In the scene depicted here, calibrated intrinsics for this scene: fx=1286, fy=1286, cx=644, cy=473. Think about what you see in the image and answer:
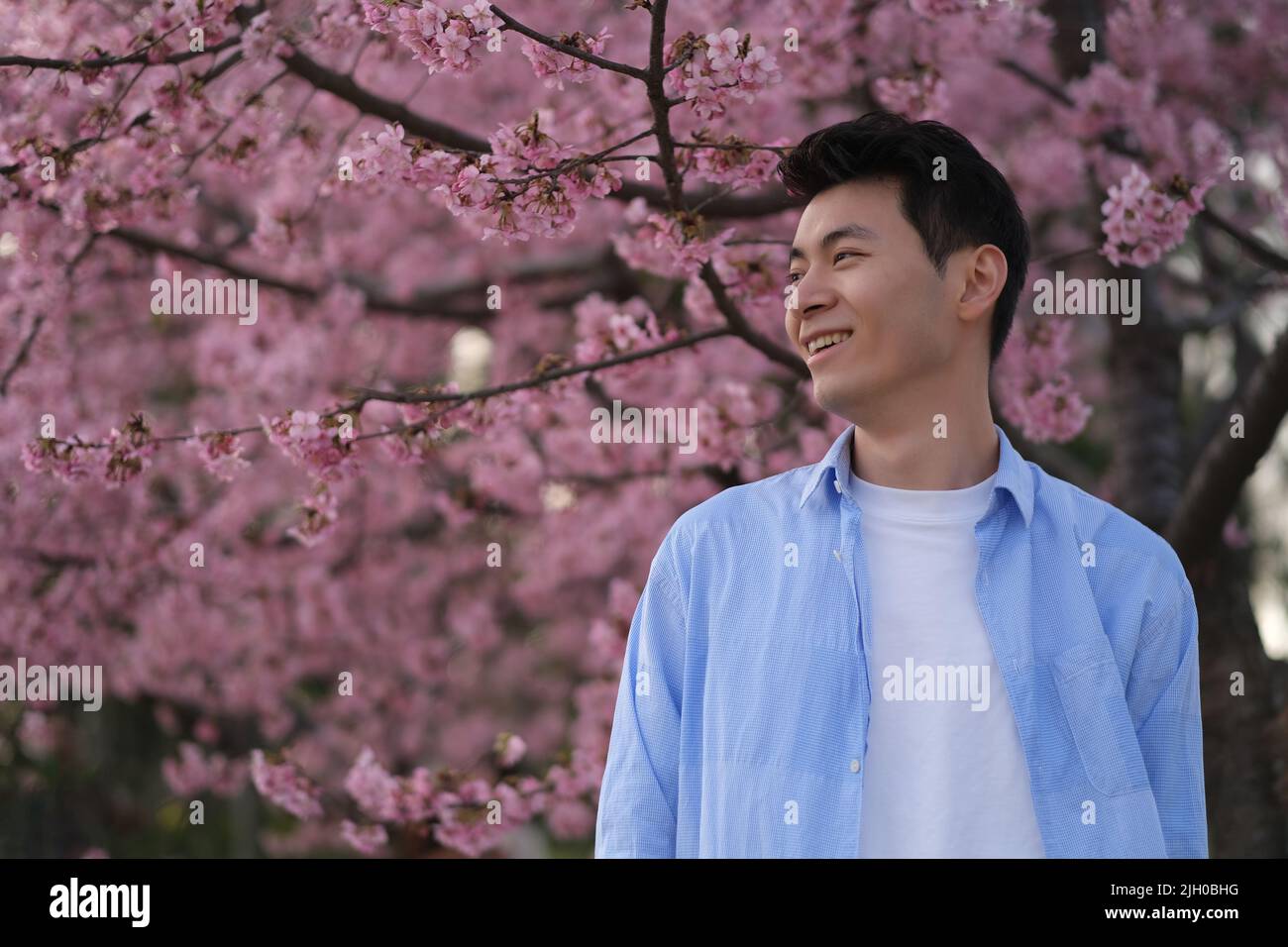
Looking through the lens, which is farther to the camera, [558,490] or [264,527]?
[264,527]

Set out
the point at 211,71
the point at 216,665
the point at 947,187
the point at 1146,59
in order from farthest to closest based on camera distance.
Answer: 1. the point at 216,665
2. the point at 1146,59
3. the point at 211,71
4. the point at 947,187

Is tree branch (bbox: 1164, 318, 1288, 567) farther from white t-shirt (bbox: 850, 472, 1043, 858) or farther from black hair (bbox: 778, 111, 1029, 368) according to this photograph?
white t-shirt (bbox: 850, 472, 1043, 858)

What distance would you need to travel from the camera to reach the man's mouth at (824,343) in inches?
84.1

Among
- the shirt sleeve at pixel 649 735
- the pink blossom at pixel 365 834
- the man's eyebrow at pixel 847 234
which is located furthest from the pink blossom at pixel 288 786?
the man's eyebrow at pixel 847 234

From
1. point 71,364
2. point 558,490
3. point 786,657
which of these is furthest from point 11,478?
point 786,657

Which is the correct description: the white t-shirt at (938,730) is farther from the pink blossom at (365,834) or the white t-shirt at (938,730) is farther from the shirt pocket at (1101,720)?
the pink blossom at (365,834)

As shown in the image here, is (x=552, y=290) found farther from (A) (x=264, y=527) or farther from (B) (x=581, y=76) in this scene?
(B) (x=581, y=76)

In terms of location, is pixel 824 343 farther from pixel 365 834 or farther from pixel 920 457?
pixel 365 834

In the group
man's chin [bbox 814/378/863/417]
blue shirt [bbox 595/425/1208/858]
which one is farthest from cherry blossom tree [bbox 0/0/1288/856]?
blue shirt [bbox 595/425/1208/858]

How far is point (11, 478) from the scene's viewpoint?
5195 mm

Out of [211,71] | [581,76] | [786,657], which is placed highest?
[211,71]

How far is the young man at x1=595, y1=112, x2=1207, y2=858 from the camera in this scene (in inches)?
77.1

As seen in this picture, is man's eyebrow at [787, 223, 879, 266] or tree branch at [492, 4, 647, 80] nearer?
man's eyebrow at [787, 223, 879, 266]

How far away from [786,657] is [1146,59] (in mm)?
4553
